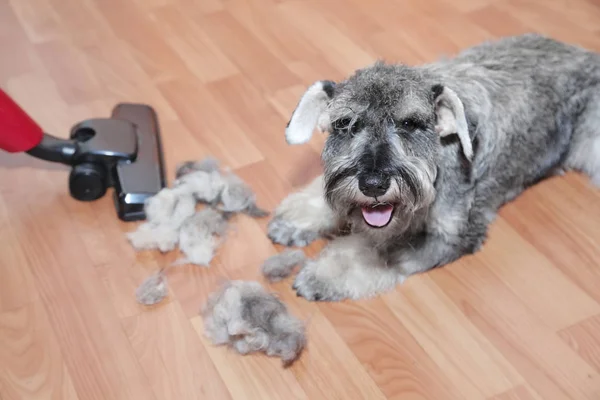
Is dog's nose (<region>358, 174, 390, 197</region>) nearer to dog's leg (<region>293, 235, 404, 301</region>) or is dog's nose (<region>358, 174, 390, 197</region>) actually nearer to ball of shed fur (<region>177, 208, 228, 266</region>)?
dog's leg (<region>293, 235, 404, 301</region>)

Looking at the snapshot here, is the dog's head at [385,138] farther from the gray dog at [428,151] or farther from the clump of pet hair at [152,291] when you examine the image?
the clump of pet hair at [152,291]

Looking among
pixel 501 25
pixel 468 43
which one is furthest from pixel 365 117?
pixel 501 25

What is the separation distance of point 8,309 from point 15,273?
0.50 feet

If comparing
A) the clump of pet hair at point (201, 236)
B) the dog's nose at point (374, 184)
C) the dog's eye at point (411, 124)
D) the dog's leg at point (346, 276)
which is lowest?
the clump of pet hair at point (201, 236)

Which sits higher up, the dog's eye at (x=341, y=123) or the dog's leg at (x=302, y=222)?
the dog's eye at (x=341, y=123)

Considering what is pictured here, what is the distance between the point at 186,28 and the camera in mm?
3498

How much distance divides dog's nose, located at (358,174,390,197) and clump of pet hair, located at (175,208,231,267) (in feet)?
2.24

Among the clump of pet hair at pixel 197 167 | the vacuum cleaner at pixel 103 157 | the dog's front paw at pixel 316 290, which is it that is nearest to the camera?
the dog's front paw at pixel 316 290

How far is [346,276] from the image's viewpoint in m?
2.28

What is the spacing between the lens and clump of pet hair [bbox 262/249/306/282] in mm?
2330

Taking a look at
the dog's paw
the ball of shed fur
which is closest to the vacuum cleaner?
the ball of shed fur

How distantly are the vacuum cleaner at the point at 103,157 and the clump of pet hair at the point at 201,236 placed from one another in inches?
7.5

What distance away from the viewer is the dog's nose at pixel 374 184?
1925mm

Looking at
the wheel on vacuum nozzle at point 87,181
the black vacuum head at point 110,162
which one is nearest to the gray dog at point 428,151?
the black vacuum head at point 110,162
